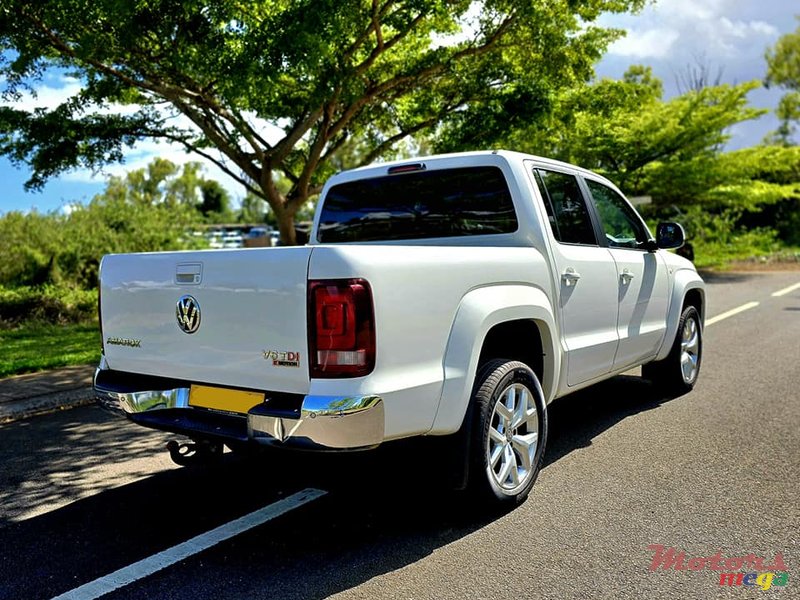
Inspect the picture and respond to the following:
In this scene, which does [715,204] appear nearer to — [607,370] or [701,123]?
[701,123]

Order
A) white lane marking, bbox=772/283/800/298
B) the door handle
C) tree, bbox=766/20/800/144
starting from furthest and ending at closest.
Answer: tree, bbox=766/20/800/144
white lane marking, bbox=772/283/800/298
the door handle

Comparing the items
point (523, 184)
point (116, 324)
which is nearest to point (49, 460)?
point (116, 324)

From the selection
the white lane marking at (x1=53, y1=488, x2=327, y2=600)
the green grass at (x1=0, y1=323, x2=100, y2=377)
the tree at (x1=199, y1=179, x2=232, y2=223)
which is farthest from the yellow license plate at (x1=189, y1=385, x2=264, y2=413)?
the tree at (x1=199, y1=179, x2=232, y2=223)

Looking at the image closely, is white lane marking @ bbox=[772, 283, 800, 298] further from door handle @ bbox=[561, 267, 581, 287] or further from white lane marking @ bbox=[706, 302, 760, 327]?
door handle @ bbox=[561, 267, 581, 287]

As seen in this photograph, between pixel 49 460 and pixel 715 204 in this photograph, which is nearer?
pixel 49 460

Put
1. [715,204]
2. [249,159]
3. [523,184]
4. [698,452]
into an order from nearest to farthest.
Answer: [523,184] → [698,452] → [249,159] → [715,204]

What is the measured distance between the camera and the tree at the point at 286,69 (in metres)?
8.32

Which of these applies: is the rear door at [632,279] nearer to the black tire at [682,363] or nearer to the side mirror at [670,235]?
the side mirror at [670,235]

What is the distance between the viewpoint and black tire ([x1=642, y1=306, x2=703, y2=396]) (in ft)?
20.5

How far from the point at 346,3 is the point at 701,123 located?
1719cm

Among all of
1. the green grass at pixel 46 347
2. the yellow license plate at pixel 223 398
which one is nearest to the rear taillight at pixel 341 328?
the yellow license plate at pixel 223 398

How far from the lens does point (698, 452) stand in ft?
15.5

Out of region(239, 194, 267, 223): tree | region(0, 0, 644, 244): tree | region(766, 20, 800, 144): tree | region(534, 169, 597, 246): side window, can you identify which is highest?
region(766, 20, 800, 144): tree

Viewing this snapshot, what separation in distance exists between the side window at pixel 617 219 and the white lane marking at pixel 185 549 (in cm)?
284
